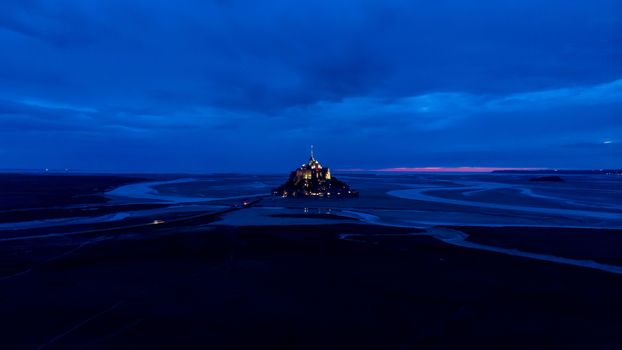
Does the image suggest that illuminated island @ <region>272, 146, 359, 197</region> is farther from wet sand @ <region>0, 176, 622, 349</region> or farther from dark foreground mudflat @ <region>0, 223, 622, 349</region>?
dark foreground mudflat @ <region>0, 223, 622, 349</region>

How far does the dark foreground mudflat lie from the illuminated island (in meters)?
38.9

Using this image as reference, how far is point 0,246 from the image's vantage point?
21.1 m

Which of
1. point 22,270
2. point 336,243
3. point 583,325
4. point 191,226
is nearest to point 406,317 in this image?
point 583,325

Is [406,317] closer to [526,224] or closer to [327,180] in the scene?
[526,224]

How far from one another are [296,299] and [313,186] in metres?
50.3

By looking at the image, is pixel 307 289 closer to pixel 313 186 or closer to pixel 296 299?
pixel 296 299

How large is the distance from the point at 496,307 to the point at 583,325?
2341 mm

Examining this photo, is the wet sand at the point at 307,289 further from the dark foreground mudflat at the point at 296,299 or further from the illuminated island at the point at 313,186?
the illuminated island at the point at 313,186

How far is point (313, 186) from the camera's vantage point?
2511 inches

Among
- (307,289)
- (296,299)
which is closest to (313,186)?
(307,289)

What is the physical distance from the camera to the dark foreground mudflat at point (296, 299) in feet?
35.2

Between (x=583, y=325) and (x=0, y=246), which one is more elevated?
(x=0, y=246)

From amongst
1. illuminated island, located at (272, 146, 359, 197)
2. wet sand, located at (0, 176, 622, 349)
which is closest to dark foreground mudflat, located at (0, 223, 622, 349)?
wet sand, located at (0, 176, 622, 349)

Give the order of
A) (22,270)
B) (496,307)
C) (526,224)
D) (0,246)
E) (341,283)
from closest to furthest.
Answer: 1. (496,307)
2. (341,283)
3. (22,270)
4. (0,246)
5. (526,224)
